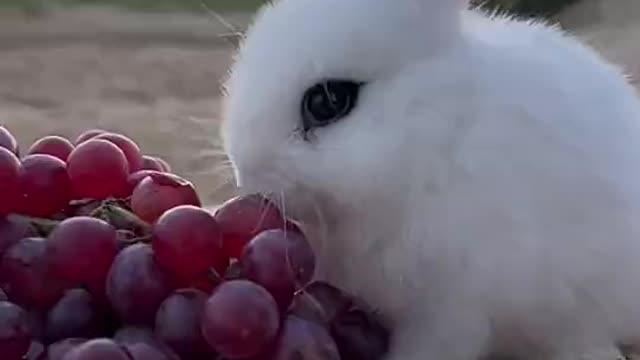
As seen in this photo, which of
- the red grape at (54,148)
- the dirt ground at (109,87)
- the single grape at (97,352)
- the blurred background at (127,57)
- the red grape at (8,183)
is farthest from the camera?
the blurred background at (127,57)

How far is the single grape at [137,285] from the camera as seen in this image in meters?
0.72

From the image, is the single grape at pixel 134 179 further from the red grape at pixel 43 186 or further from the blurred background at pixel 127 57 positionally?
the blurred background at pixel 127 57

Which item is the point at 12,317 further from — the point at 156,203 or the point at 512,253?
the point at 512,253

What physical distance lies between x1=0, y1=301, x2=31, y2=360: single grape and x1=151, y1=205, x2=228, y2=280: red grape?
0.29ft

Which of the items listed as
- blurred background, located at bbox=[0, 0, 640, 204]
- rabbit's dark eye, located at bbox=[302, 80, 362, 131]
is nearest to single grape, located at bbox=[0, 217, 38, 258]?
rabbit's dark eye, located at bbox=[302, 80, 362, 131]

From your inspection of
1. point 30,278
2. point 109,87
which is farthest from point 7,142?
point 109,87

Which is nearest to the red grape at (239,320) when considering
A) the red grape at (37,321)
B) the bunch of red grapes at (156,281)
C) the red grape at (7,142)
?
the bunch of red grapes at (156,281)

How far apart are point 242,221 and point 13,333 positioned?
159 mm

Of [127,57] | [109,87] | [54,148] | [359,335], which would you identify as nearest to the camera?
[359,335]

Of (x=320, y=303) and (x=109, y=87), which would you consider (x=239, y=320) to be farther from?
(x=109, y=87)

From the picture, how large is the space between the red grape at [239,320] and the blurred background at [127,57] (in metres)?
1.97

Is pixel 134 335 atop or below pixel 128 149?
below

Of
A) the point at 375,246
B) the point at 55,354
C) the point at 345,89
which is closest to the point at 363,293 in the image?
the point at 375,246

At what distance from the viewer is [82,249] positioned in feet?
2.39
